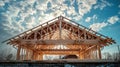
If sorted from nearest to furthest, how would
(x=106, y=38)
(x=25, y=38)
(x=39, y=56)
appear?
(x=106, y=38) < (x=25, y=38) < (x=39, y=56)

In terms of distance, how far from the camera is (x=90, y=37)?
19.1 meters

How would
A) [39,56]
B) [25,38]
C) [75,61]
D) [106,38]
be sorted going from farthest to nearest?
1. [39,56]
2. [25,38]
3. [106,38]
4. [75,61]

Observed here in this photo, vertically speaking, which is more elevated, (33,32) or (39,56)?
(33,32)

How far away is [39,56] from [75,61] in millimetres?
19194

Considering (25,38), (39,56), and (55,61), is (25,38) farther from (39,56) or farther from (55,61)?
(55,61)

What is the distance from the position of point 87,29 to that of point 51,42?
488cm

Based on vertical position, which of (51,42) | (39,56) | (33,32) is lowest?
(39,56)

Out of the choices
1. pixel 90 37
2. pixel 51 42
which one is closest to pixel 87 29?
pixel 90 37

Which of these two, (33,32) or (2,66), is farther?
(33,32)

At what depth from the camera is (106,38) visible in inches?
709

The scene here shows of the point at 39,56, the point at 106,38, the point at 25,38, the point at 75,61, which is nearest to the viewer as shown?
the point at 75,61

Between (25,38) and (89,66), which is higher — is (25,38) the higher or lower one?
the higher one

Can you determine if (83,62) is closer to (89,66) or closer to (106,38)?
(89,66)

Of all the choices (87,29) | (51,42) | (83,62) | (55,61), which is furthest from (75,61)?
(87,29)
